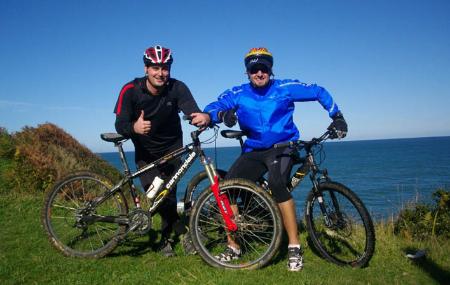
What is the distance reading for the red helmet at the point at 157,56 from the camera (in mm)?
5266

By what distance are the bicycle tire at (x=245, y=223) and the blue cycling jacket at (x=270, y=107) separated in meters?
0.82

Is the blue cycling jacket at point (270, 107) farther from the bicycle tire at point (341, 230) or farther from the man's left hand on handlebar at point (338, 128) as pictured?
the bicycle tire at point (341, 230)

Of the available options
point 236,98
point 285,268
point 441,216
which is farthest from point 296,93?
point 441,216

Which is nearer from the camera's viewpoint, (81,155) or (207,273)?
(207,273)

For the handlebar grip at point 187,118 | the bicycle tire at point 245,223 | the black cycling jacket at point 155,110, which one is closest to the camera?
the bicycle tire at point 245,223

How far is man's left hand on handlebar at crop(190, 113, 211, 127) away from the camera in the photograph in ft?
16.3

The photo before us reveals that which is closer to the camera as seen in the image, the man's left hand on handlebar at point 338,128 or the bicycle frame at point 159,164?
the man's left hand on handlebar at point 338,128

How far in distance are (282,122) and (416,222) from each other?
5763 millimetres

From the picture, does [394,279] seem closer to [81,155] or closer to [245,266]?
[245,266]

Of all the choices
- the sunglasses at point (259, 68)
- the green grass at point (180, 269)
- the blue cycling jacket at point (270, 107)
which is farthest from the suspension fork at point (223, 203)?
the sunglasses at point (259, 68)

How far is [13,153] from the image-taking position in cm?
1292

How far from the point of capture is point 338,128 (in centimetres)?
489

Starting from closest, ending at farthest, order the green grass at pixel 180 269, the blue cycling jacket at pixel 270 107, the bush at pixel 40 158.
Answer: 1. the green grass at pixel 180 269
2. the blue cycling jacket at pixel 270 107
3. the bush at pixel 40 158

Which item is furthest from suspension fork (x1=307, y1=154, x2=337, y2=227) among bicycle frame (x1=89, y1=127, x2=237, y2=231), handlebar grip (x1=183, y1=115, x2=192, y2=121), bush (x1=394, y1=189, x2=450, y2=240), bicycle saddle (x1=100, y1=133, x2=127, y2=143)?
bush (x1=394, y1=189, x2=450, y2=240)
